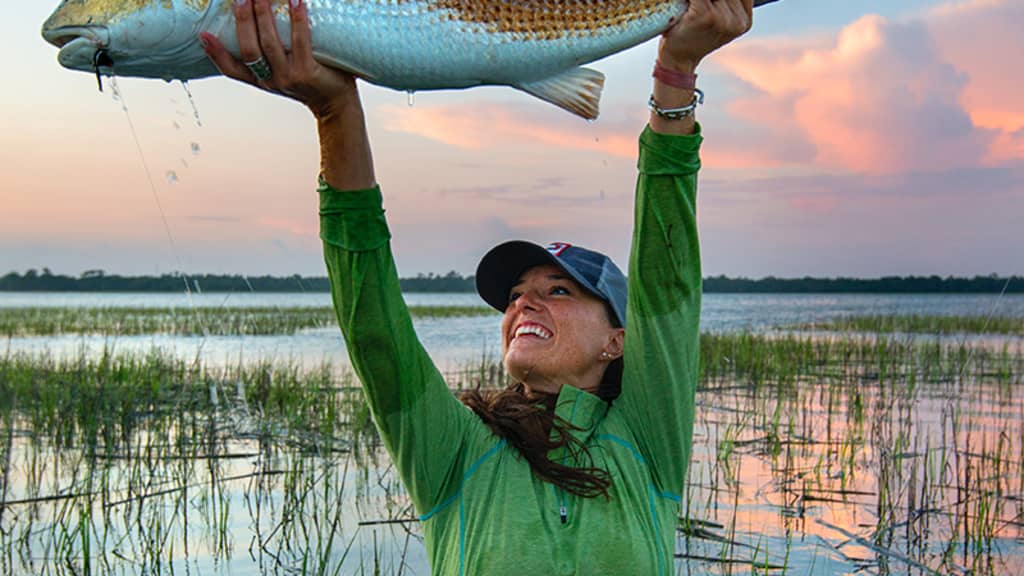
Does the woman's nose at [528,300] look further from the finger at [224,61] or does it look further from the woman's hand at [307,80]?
the finger at [224,61]

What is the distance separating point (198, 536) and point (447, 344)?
16287mm

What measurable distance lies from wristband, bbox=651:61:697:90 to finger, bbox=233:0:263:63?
45.4 inches

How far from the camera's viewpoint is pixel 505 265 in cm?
322

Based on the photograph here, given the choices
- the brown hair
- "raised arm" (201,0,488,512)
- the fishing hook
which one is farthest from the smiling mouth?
the fishing hook

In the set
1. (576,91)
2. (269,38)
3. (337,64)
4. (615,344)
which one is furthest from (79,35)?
(615,344)

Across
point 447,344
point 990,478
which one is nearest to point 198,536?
point 990,478

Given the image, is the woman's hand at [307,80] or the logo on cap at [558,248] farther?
the logo on cap at [558,248]

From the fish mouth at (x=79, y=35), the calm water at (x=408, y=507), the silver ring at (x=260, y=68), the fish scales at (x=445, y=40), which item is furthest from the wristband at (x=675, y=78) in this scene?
the calm water at (x=408, y=507)

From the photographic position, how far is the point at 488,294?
3359 mm

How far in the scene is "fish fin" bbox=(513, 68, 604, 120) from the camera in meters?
2.37

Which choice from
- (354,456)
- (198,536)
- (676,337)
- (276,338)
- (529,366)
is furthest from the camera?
(276,338)

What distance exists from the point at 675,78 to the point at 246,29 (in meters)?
1.22

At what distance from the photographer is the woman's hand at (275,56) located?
205 cm

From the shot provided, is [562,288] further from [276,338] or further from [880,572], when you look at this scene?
[276,338]
